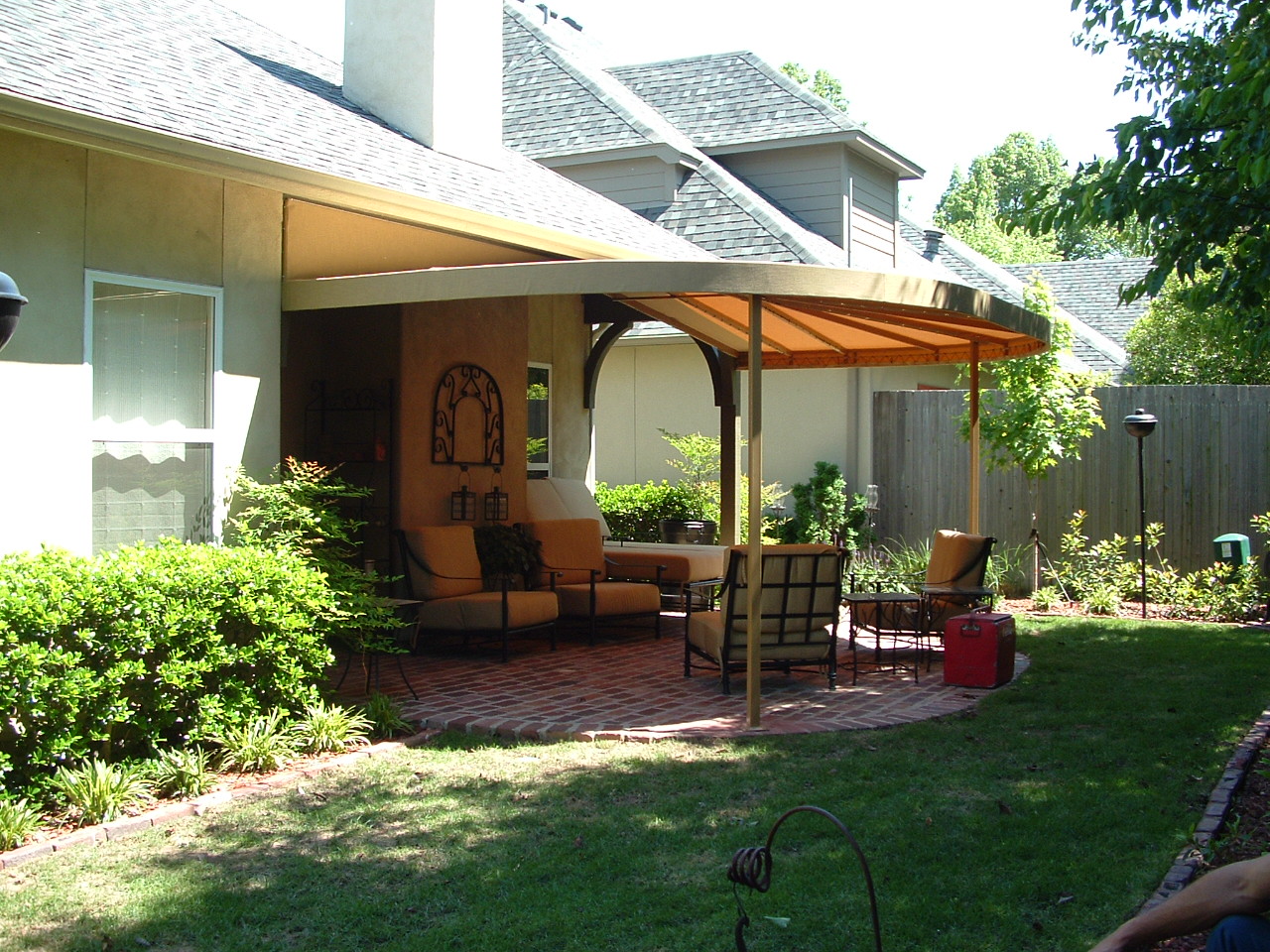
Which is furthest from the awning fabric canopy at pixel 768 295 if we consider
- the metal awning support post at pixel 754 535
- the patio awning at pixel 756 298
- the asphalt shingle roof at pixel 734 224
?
the asphalt shingle roof at pixel 734 224

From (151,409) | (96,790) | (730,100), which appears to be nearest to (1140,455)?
(730,100)

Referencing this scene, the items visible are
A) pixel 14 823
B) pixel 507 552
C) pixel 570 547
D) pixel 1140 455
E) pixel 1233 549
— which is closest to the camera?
pixel 14 823

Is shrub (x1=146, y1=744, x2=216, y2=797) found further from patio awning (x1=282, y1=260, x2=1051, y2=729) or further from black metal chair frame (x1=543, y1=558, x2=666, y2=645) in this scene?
black metal chair frame (x1=543, y1=558, x2=666, y2=645)

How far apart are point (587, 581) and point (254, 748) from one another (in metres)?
5.82

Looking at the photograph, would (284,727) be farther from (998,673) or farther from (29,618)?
(998,673)

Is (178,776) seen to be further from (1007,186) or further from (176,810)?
(1007,186)

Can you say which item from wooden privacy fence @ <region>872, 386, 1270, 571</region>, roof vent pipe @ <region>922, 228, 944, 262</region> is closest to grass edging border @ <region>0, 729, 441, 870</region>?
wooden privacy fence @ <region>872, 386, 1270, 571</region>

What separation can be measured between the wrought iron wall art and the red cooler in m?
4.80

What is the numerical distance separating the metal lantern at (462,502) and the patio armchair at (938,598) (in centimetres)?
366

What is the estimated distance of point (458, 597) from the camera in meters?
10.2

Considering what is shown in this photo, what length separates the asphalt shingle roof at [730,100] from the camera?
18.5 metres

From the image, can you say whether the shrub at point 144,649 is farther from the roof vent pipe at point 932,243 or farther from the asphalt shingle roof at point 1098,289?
the asphalt shingle roof at point 1098,289

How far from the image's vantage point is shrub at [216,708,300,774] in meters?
6.30

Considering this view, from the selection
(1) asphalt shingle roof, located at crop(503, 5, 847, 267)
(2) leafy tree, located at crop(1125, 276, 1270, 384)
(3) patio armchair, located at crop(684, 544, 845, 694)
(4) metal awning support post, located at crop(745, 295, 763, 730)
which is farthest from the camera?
(2) leafy tree, located at crop(1125, 276, 1270, 384)
